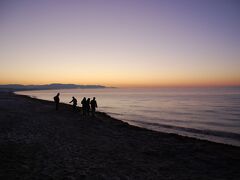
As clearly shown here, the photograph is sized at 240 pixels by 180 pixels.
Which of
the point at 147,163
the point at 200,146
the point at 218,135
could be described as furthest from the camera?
the point at 218,135

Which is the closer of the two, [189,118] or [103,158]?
[103,158]

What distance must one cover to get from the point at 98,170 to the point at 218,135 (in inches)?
646

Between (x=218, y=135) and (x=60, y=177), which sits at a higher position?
(x=60, y=177)

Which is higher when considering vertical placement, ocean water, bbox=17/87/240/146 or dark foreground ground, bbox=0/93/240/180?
dark foreground ground, bbox=0/93/240/180

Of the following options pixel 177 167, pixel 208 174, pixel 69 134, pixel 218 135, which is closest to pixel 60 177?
pixel 177 167

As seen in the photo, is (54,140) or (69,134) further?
(69,134)

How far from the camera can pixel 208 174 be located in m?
9.23

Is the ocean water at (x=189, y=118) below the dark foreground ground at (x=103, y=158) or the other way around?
below

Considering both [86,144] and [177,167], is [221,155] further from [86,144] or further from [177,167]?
[86,144]

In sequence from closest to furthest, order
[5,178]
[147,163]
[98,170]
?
[5,178]
[98,170]
[147,163]

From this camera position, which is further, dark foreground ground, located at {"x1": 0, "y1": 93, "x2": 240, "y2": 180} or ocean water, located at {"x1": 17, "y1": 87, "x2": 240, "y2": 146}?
ocean water, located at {"x1": 17, "y1": 87, "x2": 240, "y2": 146}

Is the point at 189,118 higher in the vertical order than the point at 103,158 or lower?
lower

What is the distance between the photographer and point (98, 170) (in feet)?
28.7

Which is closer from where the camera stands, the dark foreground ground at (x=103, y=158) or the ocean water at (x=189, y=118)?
the dark foreground ground at (x=103, y=158)
